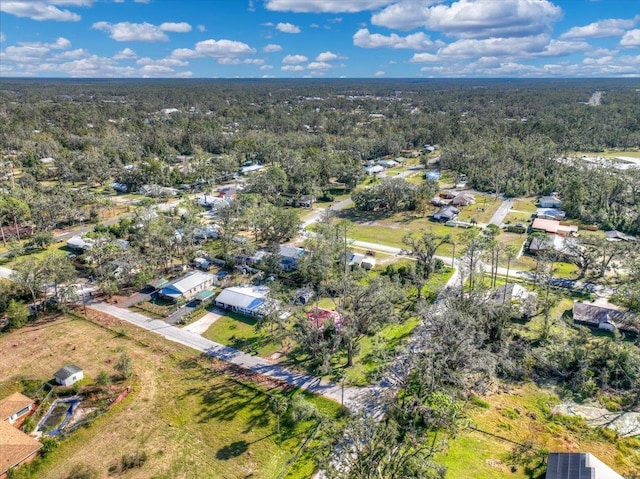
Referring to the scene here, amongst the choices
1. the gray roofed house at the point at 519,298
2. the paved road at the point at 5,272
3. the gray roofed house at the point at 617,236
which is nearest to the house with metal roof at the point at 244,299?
the gray roofed house at the point at 519,298

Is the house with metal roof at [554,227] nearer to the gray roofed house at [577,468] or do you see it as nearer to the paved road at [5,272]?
the gray roofed house at [577,468]

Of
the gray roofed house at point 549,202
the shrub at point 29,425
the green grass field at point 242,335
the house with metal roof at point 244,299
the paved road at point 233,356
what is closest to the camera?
the shrub at point 29,425

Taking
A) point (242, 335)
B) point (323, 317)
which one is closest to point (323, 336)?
point (323, 317)

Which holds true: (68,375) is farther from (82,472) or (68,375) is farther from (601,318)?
(601,318)

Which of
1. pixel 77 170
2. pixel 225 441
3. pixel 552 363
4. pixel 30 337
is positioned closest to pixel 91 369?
pixel 30 337

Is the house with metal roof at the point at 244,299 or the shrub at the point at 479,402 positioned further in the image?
the house with metal roof at the point at 244,299

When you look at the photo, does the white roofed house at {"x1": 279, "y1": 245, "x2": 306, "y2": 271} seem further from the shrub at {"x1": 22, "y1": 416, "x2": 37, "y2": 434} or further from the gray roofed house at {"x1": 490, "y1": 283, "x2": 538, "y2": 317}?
the shrub at {"x1": 22, "y1": 416, "x2": 37, "y2": 434}
